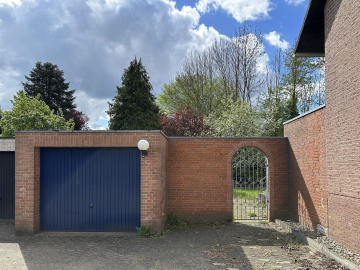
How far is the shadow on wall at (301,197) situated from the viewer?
7.63 meters

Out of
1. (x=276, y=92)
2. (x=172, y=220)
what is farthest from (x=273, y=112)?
(x=172, y=220)

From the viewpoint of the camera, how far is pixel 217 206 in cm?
905

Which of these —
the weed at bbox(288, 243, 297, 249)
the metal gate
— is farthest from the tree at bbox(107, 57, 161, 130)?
the weed at bbox(288, 243, 297, 249)

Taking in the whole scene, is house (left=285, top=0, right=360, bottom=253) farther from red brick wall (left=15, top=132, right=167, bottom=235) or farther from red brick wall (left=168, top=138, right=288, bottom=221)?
red brick wall (left=15, top=132, right=167, bottom=235)

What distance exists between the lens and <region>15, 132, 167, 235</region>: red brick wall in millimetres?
7383

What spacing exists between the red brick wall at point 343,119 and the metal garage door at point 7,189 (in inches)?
368

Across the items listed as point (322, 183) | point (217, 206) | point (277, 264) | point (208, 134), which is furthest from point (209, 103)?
point (277, 264)

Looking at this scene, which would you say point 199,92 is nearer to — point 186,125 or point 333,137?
point 186,125

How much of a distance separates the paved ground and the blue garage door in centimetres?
47

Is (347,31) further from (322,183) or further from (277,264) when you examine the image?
(277,264)

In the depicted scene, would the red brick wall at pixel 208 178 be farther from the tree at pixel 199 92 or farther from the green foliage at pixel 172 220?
the tree at pixel 199 92

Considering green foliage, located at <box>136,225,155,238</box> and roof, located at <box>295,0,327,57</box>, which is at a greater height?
roof, located at <box>295,0,327,57</box>

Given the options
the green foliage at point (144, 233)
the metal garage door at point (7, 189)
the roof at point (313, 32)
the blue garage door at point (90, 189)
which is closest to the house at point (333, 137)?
the roof at point (313, 32)

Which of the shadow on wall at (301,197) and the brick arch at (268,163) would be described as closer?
the shadow on wall at (301,197)
